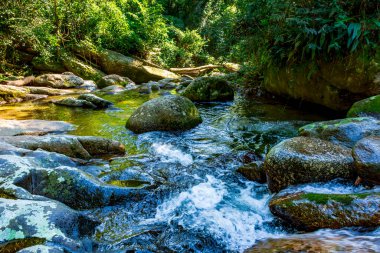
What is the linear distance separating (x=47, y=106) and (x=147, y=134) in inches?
190

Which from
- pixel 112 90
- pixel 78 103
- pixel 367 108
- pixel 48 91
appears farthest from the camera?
pixel 112 90

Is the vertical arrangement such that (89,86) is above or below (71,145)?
below

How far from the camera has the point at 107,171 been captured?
409 centimetres

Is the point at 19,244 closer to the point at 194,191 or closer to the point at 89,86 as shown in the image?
the point at 194,191

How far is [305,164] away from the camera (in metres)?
3.37

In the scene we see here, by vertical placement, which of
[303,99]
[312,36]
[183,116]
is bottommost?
[183,116]

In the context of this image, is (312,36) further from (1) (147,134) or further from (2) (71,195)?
(2) (71,195)

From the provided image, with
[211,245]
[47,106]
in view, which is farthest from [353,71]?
[47,106]

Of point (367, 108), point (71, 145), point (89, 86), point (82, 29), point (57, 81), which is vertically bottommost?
point (89, 86)

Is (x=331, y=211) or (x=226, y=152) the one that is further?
(x=226, y=152)

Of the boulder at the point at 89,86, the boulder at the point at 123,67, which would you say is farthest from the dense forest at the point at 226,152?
the boulder at the point at 123,67

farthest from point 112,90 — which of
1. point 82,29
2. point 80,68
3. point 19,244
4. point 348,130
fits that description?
point 19,244

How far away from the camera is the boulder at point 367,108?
475 centimetres

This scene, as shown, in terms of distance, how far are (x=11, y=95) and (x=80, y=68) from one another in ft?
20.1
